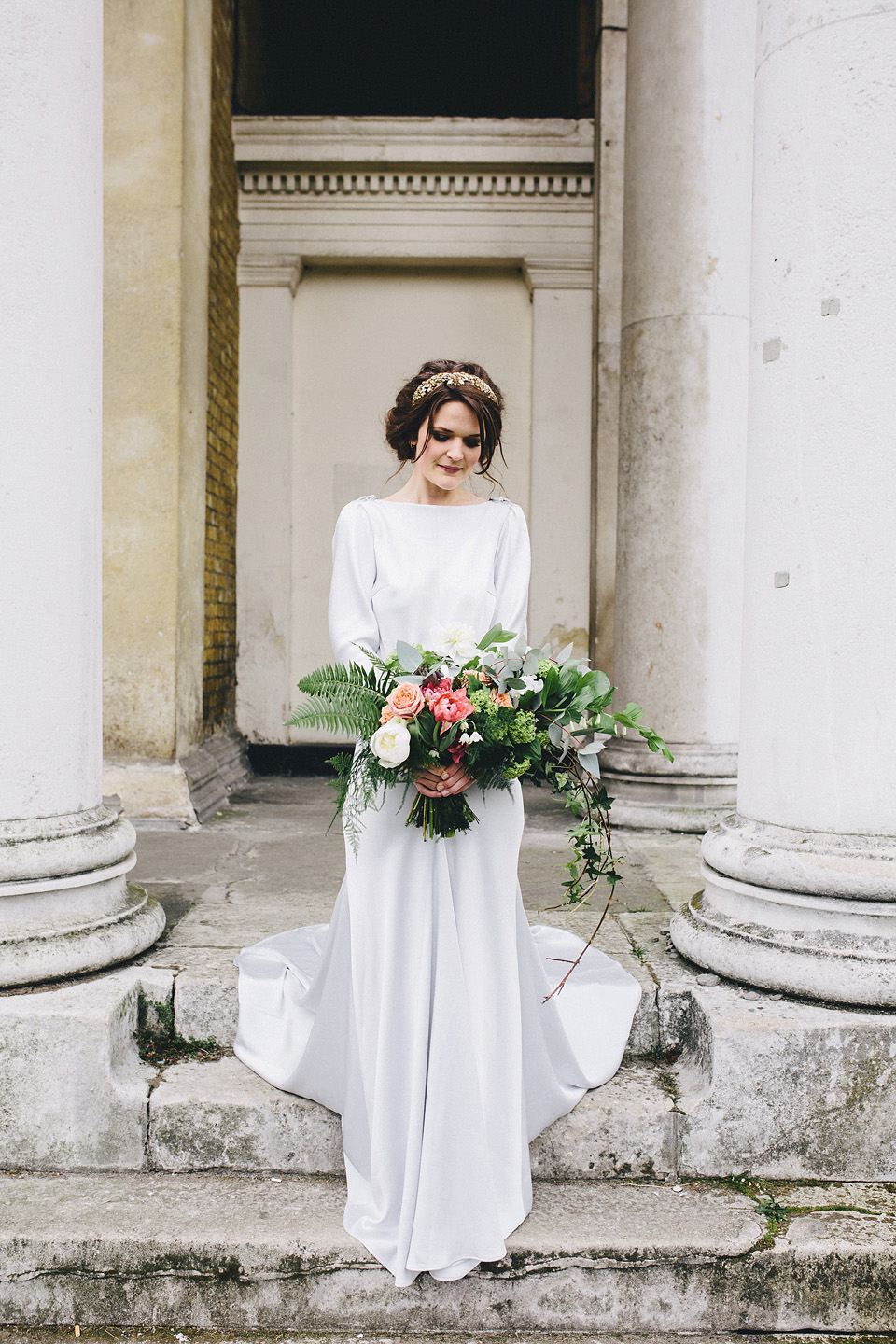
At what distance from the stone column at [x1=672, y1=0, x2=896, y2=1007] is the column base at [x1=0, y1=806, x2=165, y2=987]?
183cm

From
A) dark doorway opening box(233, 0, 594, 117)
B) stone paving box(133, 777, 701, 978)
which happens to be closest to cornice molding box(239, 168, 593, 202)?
dark doorway opening box(233, 0, 594, 117)

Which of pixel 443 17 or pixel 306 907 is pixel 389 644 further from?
pixel 443 17

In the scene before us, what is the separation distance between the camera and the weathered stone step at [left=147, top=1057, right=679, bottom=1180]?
2.58m

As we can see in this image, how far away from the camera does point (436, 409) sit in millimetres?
2514

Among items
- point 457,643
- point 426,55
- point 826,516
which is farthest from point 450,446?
point 426,55

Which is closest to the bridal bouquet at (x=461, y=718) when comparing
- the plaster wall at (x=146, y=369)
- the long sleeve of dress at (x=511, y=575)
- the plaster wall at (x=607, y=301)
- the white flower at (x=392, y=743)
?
the white flower at (x=392, y=743)

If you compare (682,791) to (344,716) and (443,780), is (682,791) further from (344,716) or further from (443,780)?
(344,716)

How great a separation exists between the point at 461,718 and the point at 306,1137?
1.31 metres

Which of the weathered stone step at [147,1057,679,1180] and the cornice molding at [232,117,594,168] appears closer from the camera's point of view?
the weathered stone step at [147,1057,679,1180]

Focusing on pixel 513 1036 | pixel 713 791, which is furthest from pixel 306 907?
pixel 713 791

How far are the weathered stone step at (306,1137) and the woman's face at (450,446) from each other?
172 centimetres

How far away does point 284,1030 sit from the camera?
274 centimetres

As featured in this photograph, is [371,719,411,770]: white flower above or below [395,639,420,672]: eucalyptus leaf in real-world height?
below

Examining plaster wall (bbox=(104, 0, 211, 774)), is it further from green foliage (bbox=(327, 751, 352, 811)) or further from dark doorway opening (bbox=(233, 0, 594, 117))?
green foliage (bbox=(327, 751, 352, 811))
